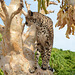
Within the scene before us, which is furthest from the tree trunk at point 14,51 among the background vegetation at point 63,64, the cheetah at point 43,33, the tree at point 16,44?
the background vegetation at point 63,64

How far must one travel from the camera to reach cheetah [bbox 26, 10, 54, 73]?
6102mm

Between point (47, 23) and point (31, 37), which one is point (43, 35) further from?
point (31, 37)

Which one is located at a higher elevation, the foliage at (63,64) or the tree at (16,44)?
the tree at (16,44)

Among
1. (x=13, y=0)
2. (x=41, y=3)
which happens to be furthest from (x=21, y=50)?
(x=13, y=0)

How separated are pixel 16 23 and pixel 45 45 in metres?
1.91

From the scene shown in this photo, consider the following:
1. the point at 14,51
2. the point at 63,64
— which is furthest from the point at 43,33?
the point at 63,64

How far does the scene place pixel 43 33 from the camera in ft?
20.0

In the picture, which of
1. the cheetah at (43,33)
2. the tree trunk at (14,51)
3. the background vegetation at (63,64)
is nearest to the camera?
the tree trunk at (14,51)

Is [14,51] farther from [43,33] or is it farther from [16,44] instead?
[43,33]

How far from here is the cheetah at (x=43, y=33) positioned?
6.10m

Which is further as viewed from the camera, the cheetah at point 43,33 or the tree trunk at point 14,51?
the cheetah at point 43,33

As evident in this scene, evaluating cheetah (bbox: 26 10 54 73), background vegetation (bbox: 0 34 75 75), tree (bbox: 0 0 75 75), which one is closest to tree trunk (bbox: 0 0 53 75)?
tree (bbox: 0 0 75 75)

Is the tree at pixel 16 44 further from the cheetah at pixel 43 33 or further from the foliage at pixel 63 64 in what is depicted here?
the foliage at pixel 63 64

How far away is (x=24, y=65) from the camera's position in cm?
546
